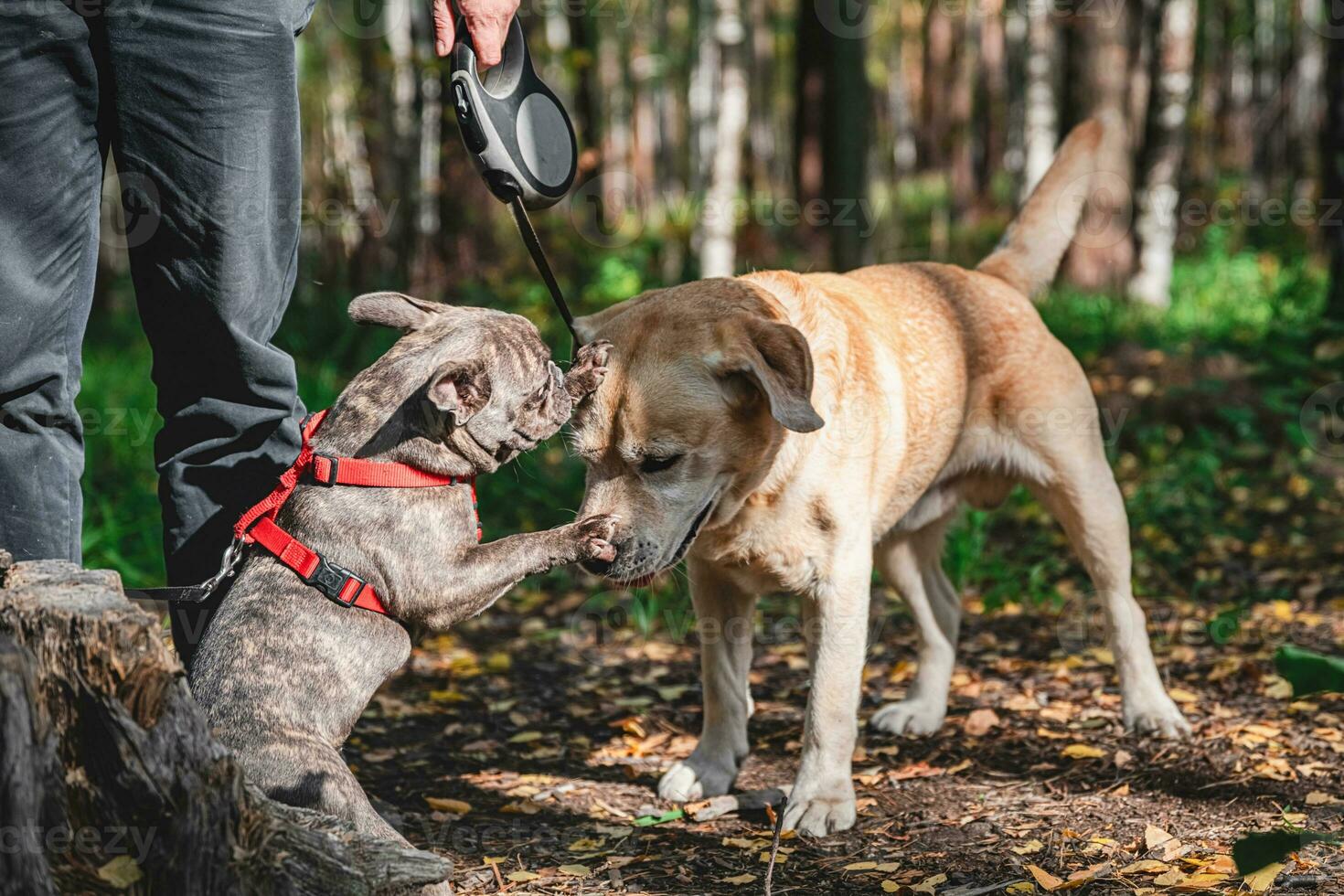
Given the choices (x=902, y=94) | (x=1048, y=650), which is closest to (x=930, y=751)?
(x=1048, y=650)

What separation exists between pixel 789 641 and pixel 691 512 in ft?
8.33

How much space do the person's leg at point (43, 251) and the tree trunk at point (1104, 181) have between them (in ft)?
37.9

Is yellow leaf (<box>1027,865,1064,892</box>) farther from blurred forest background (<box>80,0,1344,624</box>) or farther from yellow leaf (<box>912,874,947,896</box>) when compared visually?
blurred forest background (<box>80,0,1344,624</box>)

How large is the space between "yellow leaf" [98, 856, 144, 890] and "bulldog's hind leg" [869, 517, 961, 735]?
308 centimetres

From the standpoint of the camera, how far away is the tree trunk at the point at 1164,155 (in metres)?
12.5

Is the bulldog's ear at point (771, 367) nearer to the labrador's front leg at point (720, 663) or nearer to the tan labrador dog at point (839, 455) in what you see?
the tan labrador dog at point (839, 455)

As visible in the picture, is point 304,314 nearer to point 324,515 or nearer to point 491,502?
point 491,502

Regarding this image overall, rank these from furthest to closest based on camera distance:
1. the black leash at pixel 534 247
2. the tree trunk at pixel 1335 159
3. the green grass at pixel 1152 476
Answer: the tree trunk at pixel 1335 159
the green grass at pixel 1152 476
the black leash at pixel 534 247

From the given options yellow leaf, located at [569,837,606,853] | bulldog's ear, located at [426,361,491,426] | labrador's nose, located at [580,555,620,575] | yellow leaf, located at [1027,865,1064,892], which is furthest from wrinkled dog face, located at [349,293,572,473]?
yellow leaf, located at [1027,865,1064,892]

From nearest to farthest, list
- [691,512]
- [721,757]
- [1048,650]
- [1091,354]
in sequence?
[691,512] → [721,757] → [1048,650] → [1091,354]

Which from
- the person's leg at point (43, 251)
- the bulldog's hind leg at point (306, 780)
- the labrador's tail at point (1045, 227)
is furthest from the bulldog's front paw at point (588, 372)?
the labrador's tail at point (1045, 227)

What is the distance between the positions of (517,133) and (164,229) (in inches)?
45.6

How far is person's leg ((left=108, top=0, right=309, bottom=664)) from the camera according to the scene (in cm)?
328

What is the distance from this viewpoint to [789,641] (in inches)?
239
